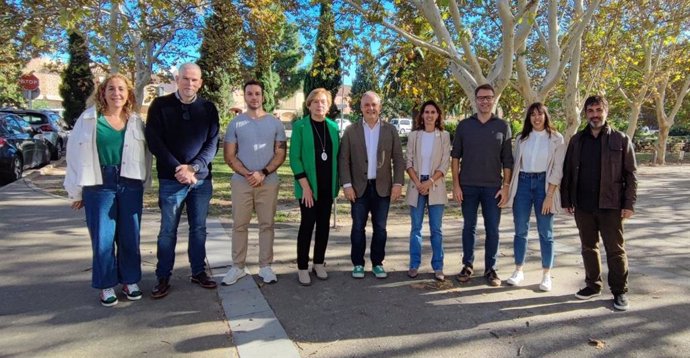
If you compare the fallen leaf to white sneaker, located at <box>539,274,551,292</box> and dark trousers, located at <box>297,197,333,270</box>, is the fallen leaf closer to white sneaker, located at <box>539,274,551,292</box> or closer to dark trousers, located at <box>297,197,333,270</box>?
white sneaker, located at <box>539,274,551,292</box>

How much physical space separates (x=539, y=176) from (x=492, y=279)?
1.16 meters

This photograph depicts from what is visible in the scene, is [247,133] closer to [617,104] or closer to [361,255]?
[361,255]

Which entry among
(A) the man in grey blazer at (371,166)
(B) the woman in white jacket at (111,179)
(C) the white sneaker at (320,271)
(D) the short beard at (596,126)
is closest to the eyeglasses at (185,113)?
(B) the woman in white jacket at (111,179)

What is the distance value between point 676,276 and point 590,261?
166cm

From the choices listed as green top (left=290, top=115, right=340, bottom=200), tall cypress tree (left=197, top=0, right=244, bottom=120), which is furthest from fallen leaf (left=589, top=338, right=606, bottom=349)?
tall cypress tree (left=197, top=0, right=244, bottom=120)

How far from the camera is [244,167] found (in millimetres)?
4574

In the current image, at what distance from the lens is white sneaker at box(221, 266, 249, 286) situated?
4633mm

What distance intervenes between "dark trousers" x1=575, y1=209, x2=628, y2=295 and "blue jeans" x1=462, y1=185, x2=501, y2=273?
771 mm

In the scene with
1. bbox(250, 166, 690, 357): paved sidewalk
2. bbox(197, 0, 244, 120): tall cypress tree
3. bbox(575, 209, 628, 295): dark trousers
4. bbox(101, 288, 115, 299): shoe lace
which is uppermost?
bbox(197, 0, 244, 120): tall cypress tree

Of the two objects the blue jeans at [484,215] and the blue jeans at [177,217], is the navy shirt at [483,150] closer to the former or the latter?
the blue jeans at [484,215]

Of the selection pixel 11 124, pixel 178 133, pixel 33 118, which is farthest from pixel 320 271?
pixel 33 118

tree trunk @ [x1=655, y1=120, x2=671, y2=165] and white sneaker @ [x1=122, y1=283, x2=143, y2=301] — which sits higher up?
tree trunk @ [x1=655, y1=120, x2=671, y2=165]

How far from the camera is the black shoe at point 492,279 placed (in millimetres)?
4751

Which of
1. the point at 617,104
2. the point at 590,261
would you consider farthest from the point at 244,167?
the point at 617,104
